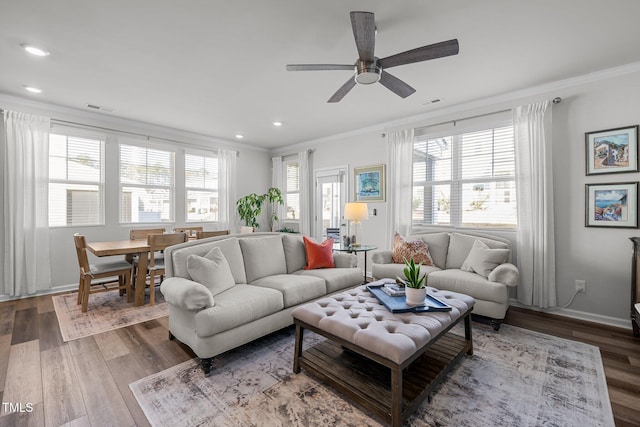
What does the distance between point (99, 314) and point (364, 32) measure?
395cm

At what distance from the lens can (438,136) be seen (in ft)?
14.1

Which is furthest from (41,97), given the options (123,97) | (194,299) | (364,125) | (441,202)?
(441,202)

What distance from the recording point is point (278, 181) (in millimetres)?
6723

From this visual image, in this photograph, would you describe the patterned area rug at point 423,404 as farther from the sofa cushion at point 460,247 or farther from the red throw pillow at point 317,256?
the sofa cushion at point 460,247

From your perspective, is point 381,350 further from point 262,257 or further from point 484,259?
point 484,259

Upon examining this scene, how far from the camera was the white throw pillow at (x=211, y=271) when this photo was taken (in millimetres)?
2459

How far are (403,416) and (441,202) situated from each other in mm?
3334

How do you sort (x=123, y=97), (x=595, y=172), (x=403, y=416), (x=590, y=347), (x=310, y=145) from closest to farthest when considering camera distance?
1. (x=403, y=416)
2. (x=590, y=347)
3. (x=595, y=172)
4. (x=123, y=97)
5. (x=310, y=145)

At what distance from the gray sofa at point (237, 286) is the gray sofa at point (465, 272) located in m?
0.80

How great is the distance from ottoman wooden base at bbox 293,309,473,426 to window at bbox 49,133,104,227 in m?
4.21

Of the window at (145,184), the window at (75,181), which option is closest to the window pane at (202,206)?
the window at (145,184)

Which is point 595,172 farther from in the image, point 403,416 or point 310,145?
point 310,145

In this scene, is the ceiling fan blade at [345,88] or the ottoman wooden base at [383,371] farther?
the ceiling fan blade at [345,88]

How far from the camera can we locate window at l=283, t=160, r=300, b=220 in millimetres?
6457
